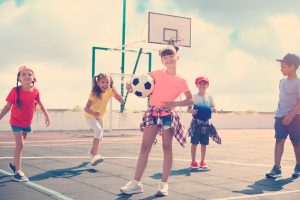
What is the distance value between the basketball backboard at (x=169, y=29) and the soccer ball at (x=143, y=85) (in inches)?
769

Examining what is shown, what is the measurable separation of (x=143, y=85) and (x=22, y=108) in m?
2.04

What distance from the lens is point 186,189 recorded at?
5480 millimetres

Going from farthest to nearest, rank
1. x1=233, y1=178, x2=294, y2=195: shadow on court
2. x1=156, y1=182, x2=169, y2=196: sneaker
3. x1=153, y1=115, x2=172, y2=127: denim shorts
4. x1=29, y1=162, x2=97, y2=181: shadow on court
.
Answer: x1=29, y1=162, x2=97, y2=181: shadow on court < x1=233, y1=178, x2=294, y2=195: shadow on court < x1=153, y1=115, x2=172, y2=127: denim shorts < x1=156, y1=182, x2=169, y2=196: sneaker

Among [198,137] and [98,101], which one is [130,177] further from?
[198,137]

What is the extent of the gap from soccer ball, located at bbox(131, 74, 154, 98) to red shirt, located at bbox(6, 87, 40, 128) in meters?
1.82

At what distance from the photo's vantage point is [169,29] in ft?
82.8

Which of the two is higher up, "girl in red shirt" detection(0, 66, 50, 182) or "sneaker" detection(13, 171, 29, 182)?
"girl in red shirt" detection(0, 66, 50, 182)

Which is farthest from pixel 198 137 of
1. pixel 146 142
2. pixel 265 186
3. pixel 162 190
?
pixel 162 190

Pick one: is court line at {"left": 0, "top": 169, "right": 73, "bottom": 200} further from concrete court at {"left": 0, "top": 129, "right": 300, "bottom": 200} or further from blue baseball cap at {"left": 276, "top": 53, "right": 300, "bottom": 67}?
blue baseball cap at {"left": 276, "top": 53, "right": 300, "bottom": 67}

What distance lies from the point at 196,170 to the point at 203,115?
1.03 m

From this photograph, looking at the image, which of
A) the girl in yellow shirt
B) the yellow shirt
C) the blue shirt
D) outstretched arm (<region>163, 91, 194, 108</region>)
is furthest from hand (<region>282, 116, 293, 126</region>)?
the yellow shirt

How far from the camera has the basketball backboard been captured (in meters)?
24.7

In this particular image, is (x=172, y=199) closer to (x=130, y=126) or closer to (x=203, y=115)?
(x=203, y=115)

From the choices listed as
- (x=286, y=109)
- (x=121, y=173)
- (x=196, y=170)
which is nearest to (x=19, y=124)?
(x=121, y=173)
